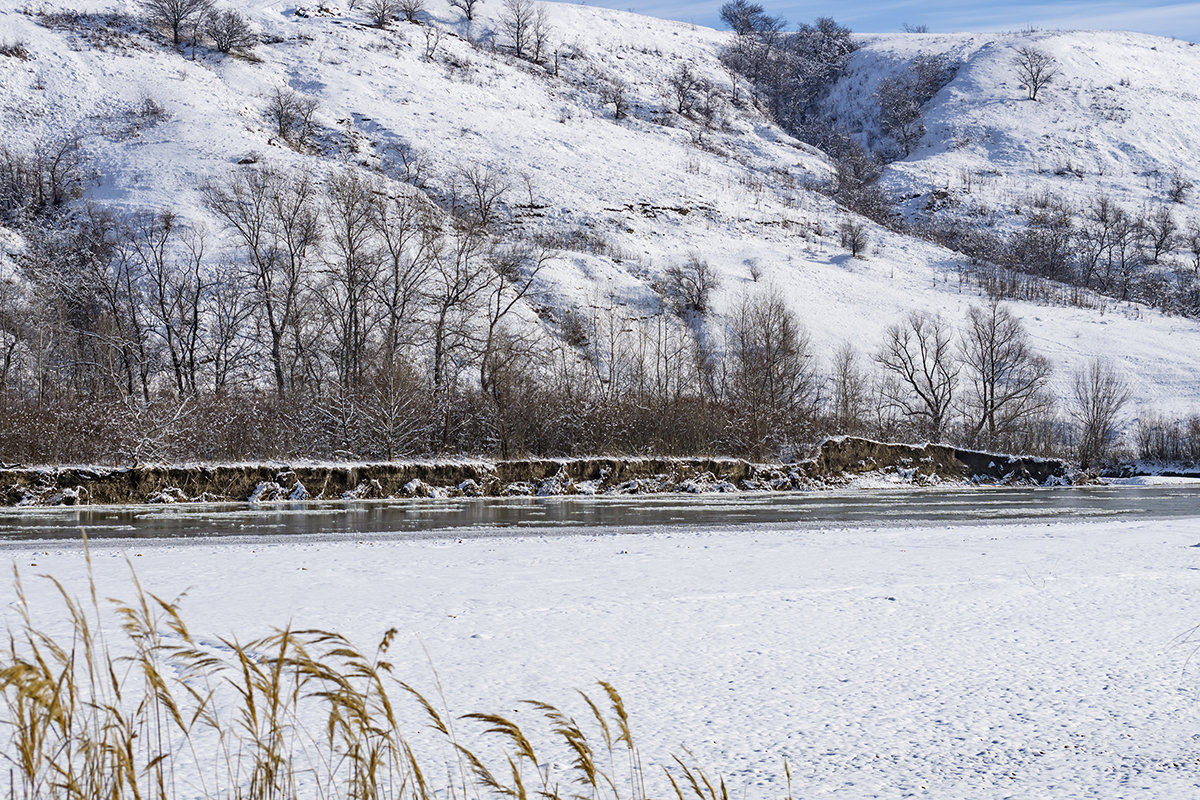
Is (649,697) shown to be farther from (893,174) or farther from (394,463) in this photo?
(893,174)

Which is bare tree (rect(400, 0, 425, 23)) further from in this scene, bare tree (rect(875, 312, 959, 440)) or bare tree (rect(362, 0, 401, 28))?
bare tree (rect(875, 312, 959, 440))

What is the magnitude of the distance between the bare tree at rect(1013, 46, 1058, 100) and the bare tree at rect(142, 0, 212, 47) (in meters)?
106

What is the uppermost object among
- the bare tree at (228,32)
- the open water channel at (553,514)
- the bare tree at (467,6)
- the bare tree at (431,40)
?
the bare tree at (467,6)

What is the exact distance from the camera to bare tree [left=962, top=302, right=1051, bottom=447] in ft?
181

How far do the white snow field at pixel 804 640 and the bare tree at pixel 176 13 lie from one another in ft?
287

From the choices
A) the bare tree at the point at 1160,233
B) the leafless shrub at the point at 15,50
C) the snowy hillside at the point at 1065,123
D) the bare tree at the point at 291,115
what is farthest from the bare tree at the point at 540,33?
the bare tree at the point at 1160,233

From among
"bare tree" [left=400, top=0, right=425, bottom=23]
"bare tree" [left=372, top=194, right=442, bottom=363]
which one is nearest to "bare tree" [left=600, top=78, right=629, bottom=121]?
"bare tree" [left=400, top=0, right=425, bottom=23]

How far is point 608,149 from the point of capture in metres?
92.8

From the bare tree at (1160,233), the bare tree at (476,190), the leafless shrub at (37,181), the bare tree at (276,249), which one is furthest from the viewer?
the bare tree at (1160,233)

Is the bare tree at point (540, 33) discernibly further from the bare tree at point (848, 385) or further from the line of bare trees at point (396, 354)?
the bare tree at point (848, 385)

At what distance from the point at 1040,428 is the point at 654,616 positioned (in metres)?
55.0

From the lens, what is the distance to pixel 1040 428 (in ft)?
188

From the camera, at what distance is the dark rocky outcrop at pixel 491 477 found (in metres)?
27.0

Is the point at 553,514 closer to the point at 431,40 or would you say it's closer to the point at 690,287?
the point at 690,287
